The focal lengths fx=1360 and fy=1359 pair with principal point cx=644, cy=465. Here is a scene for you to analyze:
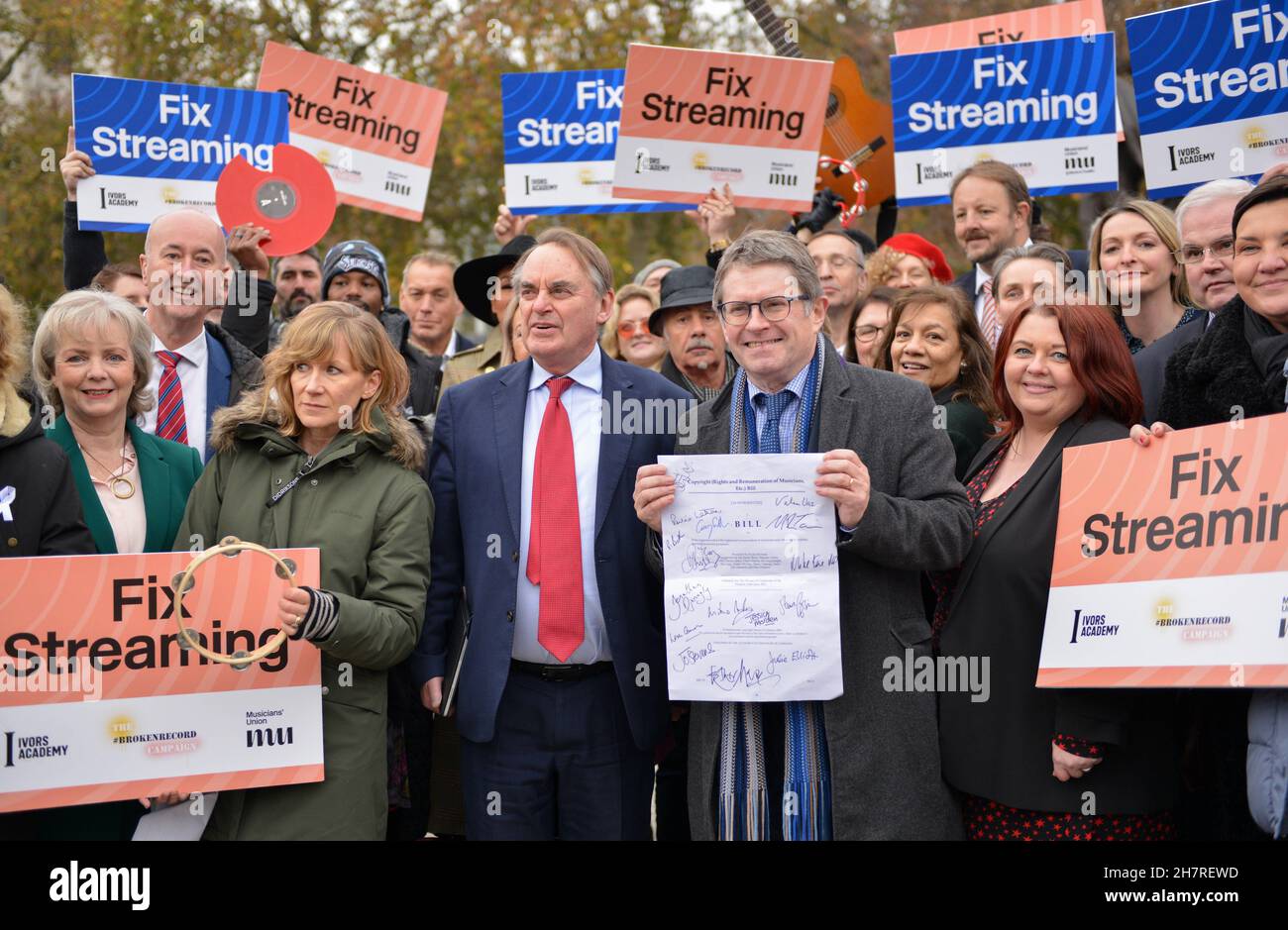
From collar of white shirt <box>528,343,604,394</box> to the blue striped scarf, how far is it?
930 millimetres

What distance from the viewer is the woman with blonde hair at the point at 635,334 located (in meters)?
8.21

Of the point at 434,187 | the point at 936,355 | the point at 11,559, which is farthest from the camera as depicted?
the point at 434,187

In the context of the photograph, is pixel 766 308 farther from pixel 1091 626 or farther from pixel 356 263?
pixel 356 263

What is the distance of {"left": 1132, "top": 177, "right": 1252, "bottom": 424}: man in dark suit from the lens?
5406mm

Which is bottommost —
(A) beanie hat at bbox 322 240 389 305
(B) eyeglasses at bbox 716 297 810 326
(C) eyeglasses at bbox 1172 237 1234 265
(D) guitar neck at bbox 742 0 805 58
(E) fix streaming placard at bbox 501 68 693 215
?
(B) eyeglasses at bbox 716 297 810 326

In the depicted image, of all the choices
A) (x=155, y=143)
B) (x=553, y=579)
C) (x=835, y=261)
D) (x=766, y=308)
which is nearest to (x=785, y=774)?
(x=553, y=579)

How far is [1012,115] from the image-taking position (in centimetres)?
792

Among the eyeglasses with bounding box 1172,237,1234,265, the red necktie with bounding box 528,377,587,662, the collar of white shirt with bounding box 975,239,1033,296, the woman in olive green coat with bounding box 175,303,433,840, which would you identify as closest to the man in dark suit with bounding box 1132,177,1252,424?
the eyeglasses with bounding box 1172,237,1234,265

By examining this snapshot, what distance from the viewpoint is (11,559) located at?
4.39 m

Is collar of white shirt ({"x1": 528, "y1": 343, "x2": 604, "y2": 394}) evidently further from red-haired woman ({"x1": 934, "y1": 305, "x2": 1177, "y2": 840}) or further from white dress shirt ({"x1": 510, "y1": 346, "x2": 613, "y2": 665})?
red-haired woman ({"x1": 934, "y1": 305, "x2": 1177, "y2": 840})
